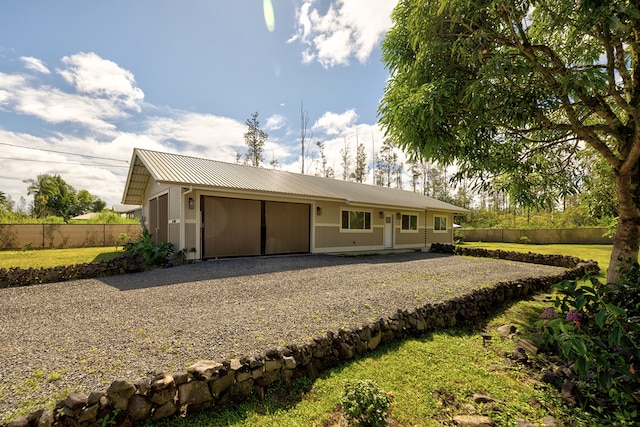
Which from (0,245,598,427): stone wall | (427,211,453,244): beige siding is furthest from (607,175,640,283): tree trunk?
(427,211,453,244): beige siding

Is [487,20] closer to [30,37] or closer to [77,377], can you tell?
[77,377]

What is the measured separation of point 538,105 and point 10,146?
3254cm

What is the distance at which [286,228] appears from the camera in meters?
11.5

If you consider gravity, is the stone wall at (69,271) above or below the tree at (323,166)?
below

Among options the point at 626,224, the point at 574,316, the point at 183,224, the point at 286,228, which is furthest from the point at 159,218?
the point at 626,224

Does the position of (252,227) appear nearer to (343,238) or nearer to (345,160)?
(343,238)

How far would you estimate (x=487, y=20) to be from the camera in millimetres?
3943

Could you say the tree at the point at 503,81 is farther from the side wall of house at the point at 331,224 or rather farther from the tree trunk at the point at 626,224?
the side wall of house at the point at 331,224

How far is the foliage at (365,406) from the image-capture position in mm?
2252

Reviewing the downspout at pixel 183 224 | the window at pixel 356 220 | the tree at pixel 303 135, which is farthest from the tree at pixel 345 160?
the downspout at pixel 183 224

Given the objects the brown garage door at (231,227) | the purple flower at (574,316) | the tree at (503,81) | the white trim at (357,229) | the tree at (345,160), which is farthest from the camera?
the tree at (345,160)

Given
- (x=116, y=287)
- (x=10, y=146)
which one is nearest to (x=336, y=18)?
(x=116, y=287)

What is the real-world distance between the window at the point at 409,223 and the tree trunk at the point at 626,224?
11.1 metres

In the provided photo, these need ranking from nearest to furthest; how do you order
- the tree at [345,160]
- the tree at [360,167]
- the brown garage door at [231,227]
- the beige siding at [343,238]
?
1. the brown garage door at [231,227]
2. the beige siding at [343,238]
3. the tree at [345,160]
4. the tree at [360,167]
